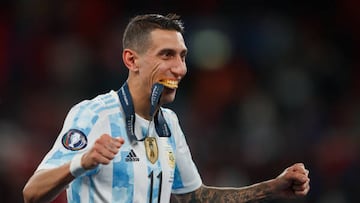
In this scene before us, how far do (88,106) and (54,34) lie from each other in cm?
605

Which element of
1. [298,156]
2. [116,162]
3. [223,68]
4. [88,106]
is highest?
[88,106]

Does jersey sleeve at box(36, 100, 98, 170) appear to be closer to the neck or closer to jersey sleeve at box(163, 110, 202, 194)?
the neck

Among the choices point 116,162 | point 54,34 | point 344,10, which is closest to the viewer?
point 116,162

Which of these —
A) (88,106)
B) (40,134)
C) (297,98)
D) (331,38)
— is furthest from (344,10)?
(88,106)

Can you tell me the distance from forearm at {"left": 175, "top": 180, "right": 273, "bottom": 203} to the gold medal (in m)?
0.57

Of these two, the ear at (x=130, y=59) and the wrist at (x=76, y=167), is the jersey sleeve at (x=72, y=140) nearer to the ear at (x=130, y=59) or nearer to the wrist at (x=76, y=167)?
the wrist at (x=76, y=167)

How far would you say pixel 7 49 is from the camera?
990cm

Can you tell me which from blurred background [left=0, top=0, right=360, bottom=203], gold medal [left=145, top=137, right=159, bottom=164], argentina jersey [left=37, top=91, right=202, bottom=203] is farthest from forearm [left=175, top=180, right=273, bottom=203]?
blurred background [left=0, top=0, right=360, bottom=203]

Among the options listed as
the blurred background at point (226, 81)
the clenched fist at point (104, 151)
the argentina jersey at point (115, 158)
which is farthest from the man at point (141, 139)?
the blurred background at point (226, 81)

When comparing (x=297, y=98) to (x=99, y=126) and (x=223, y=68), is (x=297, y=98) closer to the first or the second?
(x=223, y=68)

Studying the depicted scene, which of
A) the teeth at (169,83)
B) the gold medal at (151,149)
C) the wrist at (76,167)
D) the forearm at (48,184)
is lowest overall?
the gold medal at (151,149)

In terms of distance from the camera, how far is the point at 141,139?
4684 millimetres

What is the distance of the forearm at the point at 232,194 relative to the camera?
502 cm

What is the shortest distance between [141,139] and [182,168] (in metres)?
0.53
